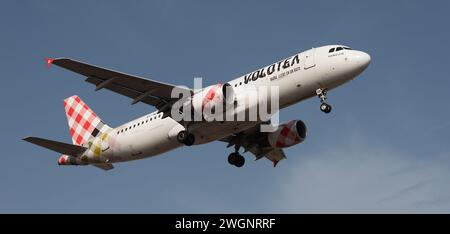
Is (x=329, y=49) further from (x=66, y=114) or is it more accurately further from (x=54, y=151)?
(x=66, y=114)

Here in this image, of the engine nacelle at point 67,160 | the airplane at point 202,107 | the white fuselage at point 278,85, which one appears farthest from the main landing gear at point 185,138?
the engine nacelle at point 67,160

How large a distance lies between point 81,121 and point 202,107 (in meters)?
13.3

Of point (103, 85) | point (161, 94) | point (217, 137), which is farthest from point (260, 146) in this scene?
point (103, 85)

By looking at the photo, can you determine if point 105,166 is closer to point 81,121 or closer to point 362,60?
point 81,121

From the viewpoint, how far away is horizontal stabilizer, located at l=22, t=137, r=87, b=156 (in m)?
38.6

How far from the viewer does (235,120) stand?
35.2m

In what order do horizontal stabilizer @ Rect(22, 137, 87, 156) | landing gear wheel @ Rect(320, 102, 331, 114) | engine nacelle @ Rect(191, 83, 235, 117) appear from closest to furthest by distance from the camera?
landing gear wheel @ Rect(320, 102, 331, 114), engine nacelle @ Rect(191, 83, 235, 117), horizontal stabilizer @ Rect(22, 137, 87, 156)

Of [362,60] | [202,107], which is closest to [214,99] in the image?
[202,107]

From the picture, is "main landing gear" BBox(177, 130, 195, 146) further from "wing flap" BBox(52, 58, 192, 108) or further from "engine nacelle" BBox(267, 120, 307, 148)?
"engine nacelle" BBox(267, 120, 307, 148)

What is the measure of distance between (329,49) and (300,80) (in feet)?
7.29

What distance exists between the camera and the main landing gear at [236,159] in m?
42.2

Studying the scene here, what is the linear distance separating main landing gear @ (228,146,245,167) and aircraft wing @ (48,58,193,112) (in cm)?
707

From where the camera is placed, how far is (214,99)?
A: 3484cm

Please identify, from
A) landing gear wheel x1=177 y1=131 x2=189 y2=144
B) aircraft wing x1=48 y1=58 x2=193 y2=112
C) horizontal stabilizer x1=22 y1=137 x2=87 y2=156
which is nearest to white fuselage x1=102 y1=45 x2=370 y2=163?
landing gear wheel x1=177 y1=131 x2=189 y2=144
